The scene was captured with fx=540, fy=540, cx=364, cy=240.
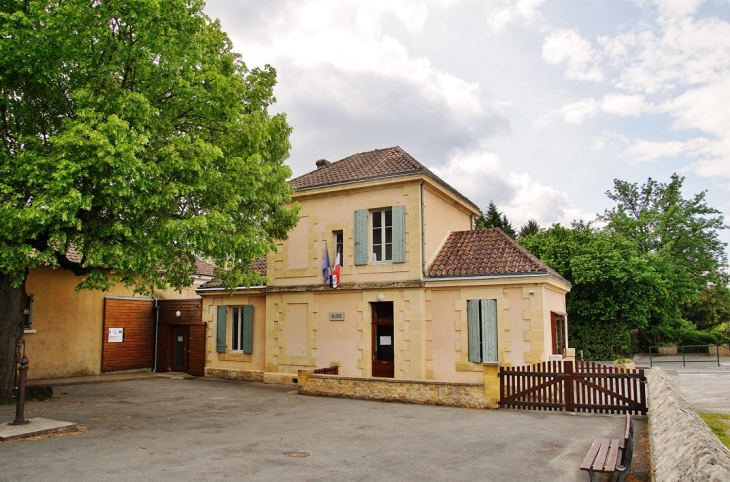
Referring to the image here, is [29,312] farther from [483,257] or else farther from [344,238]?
[483,257]

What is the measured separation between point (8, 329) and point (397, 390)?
32.2 feet

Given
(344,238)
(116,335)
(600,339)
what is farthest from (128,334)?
(600,339)

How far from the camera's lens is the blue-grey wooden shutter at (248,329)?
20156mm

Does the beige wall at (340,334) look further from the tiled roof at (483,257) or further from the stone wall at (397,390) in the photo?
the tiled roof at (483,257)

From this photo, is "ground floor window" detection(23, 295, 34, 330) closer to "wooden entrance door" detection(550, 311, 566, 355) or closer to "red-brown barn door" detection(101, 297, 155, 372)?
"red-brown barn door" detection(101, 297, 155, 372)

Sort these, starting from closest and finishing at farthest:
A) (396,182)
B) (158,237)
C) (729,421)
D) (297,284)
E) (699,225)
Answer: (729,421)
(158,237)
(396,182)
(297,284)
(699,225)

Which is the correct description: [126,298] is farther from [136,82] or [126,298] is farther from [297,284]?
[136,82]

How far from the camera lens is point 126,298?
75.6 feet

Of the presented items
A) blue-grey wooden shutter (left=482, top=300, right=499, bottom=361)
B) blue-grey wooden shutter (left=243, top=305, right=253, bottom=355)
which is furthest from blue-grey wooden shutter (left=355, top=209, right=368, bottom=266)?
blue-grey wooden shutter (left=243, top=305, right=253, bottom=355)

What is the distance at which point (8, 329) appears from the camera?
13.2 m

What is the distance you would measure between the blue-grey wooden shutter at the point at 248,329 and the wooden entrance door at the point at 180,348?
410cm

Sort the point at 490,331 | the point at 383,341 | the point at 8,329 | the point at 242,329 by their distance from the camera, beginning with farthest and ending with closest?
the point at 242,329, the point at 383,341, the point at 490,331, the point at 8,329

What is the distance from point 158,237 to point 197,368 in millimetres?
11605

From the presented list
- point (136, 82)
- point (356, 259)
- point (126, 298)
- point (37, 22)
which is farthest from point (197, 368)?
point (37, 22)
